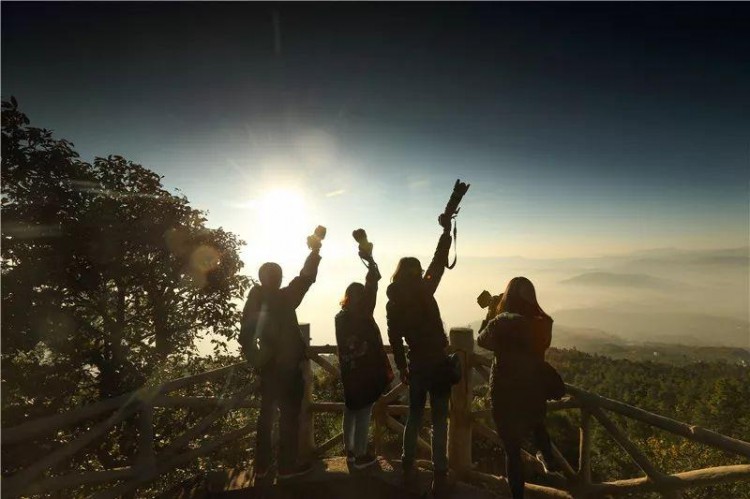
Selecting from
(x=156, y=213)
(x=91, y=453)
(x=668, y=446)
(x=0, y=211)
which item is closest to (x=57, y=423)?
(x=0, y=211)

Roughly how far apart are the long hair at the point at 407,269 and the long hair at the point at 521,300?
3.00 feet

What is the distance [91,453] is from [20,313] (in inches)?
152

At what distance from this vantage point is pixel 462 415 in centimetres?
456

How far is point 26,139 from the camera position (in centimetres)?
787

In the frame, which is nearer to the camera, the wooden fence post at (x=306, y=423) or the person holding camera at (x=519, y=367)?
the person holding camera at (x=519, y=367)

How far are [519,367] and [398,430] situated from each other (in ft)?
8.10

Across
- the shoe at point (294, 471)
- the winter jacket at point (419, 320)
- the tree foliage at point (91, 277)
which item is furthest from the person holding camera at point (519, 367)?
the tree foliage at point (91, 277)

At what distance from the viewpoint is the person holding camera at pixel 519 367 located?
11.1 ft

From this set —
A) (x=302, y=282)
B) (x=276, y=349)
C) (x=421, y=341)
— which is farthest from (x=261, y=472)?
(x=421, y=341)

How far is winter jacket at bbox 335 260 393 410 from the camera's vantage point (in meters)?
4.18

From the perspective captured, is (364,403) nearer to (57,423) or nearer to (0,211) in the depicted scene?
(57,423)

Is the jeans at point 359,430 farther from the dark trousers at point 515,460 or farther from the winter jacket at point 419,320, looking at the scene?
the dark trousers at point 515,460

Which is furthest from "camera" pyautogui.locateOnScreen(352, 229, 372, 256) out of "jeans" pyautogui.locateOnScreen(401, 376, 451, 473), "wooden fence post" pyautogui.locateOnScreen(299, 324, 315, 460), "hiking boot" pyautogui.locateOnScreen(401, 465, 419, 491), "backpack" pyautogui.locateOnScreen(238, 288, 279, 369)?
"hiking boot" pyautogui.locateOnScreen(401, 465, 419, 491)

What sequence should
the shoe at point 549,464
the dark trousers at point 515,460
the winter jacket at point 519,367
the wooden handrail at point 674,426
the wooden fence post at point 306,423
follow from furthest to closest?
the wooden fence post at point 306,423
the shoe at point 549,464
the dark trousers at point 515,460
the winter jacket at point 519,367
the wooden handrail at point 674,426
